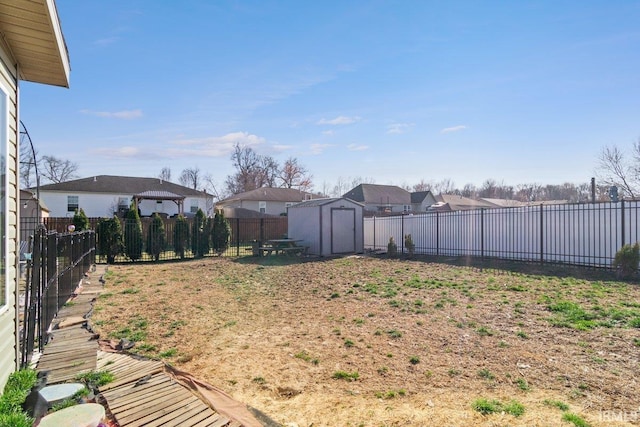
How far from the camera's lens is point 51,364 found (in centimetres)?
341

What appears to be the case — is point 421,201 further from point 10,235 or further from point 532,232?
point 10,235

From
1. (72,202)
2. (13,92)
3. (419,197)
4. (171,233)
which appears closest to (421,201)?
(419,197)

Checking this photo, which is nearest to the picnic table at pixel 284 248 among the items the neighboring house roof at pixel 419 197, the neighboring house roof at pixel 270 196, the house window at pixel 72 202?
the neighboring house roof at pixel 270 196

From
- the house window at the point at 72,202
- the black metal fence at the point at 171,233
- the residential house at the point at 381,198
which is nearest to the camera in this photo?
Result: the black metal fence at the point at 171,233

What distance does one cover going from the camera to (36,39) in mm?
2770

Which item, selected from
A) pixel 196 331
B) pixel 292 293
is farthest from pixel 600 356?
pixel 292 293

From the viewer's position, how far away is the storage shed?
15.7 meters

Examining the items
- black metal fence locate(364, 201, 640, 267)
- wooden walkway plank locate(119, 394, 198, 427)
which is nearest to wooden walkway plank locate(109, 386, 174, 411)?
wooden walkway plank locate(119, 394, 198, 427)

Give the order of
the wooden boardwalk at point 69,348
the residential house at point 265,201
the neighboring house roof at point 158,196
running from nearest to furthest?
the wooden boardwalk at point 69,348, the neighboring house roof at point 158,196, the residential house at point 265,201

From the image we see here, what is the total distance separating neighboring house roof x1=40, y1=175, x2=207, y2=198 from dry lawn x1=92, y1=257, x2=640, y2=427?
2389cm

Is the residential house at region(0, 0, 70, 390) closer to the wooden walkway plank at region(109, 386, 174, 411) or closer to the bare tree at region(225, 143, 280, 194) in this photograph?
the wooden walkway plank at region(109, 386, 174, 411)

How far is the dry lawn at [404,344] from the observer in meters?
2.94

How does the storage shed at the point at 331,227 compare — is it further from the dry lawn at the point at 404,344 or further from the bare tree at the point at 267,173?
the bare tree at the point at 267,173

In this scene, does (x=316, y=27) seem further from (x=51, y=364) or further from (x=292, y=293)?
(x=51, y=364)
